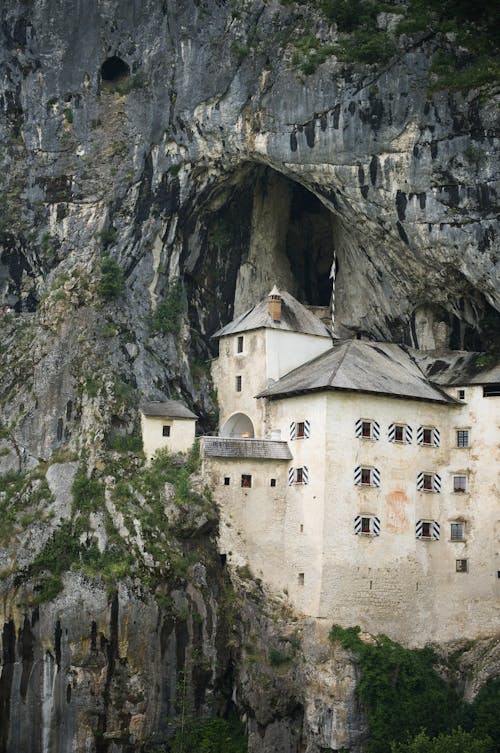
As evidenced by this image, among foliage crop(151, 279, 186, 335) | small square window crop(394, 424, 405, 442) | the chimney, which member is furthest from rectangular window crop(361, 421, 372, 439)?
foliage crop(151, 279, 186, 335)

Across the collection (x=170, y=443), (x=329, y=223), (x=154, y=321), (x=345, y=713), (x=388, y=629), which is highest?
(x=329, y=223)

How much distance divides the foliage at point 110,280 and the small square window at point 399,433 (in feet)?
61.9

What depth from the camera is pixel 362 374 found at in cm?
7025

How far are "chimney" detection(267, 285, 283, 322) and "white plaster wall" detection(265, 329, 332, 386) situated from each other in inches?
34.8

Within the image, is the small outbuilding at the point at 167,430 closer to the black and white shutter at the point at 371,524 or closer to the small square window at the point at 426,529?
the black and white shutter at the point at 371,524

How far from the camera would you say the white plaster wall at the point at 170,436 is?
7162cm

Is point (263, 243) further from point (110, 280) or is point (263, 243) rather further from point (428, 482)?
point (428, 482)

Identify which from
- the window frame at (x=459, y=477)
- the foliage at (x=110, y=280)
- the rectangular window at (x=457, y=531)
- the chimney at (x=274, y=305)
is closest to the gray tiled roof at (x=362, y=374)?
the chimney at (x=274, y=305)

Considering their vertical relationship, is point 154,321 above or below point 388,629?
above

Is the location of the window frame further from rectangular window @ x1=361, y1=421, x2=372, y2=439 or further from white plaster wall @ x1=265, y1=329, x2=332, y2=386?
white plaster wall @ x1=265, y1=329, x2=332, y2=386

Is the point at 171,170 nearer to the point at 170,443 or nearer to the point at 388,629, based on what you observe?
the point at 170,443

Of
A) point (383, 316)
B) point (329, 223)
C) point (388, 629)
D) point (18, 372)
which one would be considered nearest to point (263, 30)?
point (329, 223)

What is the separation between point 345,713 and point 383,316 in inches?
947

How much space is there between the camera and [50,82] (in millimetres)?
80562
